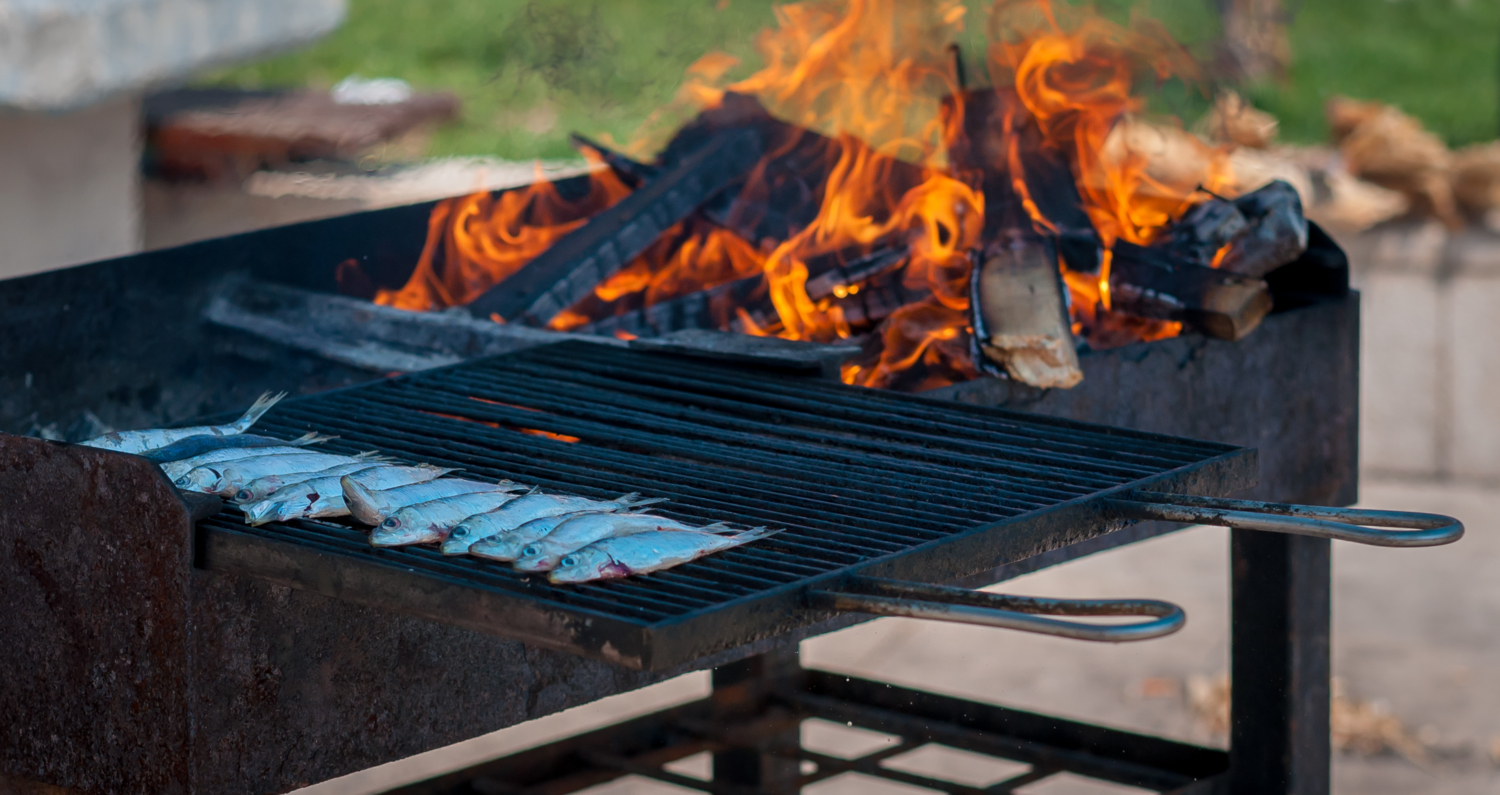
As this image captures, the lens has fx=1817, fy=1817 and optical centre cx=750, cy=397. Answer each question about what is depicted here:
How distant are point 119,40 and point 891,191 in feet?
9.21

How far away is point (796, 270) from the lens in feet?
10.3

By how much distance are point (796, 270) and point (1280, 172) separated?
172 inches

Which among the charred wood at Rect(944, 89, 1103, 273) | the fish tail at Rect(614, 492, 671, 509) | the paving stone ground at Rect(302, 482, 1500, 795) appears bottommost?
the paving stone ground at Rect(302, 482, 1500, 795)

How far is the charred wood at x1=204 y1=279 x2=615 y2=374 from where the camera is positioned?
9.84 feet

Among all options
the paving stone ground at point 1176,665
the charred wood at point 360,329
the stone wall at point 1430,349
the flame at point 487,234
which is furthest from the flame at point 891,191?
the stone wall at point 1430,349

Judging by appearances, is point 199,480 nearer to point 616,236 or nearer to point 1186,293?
point 616,236

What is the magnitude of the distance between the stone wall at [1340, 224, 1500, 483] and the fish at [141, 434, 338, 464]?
5.57 m

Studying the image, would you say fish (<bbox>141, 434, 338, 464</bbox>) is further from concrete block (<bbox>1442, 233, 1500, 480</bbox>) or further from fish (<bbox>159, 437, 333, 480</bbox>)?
concrete block (<bbox>1442, 233, 1500, 480</bbox>)

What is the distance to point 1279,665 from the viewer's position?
10.5ft

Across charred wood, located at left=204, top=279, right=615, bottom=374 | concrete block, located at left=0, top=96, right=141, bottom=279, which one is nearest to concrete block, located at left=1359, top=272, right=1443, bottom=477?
concrete block, located at left=0, top=96, right=141, bottom=279

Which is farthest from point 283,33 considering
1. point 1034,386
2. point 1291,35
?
point 1291,35

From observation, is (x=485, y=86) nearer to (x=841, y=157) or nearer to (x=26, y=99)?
(x=26, y=99)

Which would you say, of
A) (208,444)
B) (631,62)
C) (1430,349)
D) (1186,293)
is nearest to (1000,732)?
(1186,293)

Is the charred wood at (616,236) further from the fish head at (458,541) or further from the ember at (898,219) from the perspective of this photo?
the fish head at (458,541)
